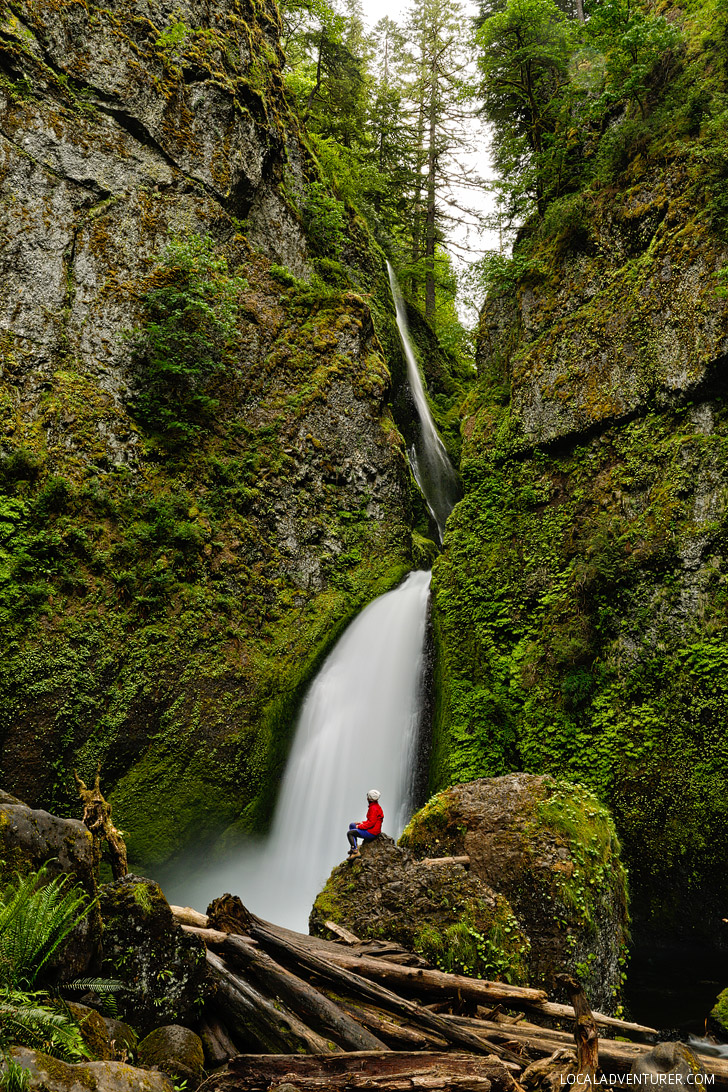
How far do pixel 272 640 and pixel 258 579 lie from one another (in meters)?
1.27

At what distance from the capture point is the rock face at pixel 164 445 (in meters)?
8.65

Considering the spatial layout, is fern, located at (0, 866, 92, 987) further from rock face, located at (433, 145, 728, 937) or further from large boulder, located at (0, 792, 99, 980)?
rock face, located at (433, 145, 728, 937)

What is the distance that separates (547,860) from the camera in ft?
17.4

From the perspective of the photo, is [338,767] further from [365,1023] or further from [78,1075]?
[78,1075]

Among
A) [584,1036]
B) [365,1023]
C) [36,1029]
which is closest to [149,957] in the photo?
[36,1029]

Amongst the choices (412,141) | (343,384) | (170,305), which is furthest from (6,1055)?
(412,141)

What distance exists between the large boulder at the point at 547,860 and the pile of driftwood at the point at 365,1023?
41.1 inches

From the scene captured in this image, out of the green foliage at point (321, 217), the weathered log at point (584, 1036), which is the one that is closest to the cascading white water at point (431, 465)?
the green foliage at point (321, 217)

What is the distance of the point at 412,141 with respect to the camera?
23469 mm

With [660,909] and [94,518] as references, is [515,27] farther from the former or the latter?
[660,909]

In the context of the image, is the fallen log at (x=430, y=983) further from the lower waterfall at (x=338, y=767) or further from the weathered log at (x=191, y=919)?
the lower waterfall at (x=338, y=767)

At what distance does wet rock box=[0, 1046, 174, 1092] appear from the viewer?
6.50ft

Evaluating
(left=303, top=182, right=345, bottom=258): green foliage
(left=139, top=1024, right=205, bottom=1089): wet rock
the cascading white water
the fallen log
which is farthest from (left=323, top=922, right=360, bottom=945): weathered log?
(left=303, top=182, right=345, bottom=258): green foliage

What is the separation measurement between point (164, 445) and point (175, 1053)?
979cm
